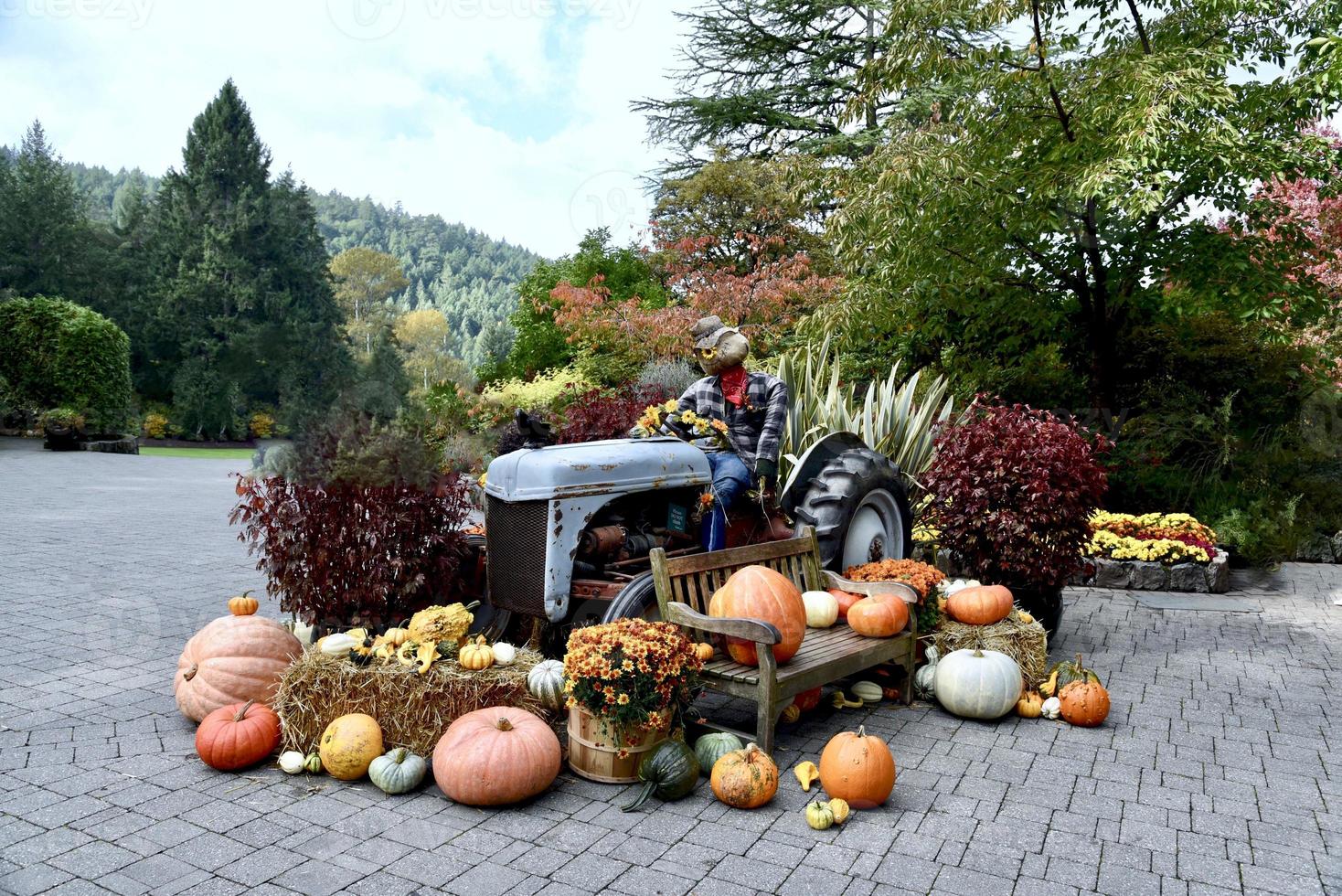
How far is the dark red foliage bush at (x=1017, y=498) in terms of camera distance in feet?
19.1

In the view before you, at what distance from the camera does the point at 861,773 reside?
3.47 metres

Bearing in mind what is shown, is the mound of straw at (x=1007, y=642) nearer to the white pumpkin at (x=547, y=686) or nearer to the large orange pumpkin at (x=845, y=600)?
the large orange pumpkin at (x=845, y=600)

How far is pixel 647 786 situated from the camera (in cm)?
362

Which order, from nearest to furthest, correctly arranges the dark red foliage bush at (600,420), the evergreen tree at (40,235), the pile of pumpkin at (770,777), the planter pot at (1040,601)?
the pile of pumpkin at (770,777) < the planter pot at (1040,601) < the dark red foliage bush at (600,420) < the evergreen tree at (40,235)

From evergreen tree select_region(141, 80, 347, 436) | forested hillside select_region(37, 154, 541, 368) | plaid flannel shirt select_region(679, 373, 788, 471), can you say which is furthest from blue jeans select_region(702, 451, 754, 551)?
forested hillside select_region(37, 154, 541, 368)

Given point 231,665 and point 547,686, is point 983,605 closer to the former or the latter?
point 547,686

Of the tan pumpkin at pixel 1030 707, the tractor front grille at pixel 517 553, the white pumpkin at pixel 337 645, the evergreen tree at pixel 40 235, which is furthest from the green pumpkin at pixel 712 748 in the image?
the evergreen tree at pixel 40 235

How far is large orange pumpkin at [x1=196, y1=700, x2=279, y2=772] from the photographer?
377 centimetres

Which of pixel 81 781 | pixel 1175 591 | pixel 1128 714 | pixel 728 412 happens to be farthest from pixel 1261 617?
pixel 81 781

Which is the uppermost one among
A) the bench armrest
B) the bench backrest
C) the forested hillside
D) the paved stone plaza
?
the forested hillside

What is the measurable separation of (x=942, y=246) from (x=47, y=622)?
868 cm

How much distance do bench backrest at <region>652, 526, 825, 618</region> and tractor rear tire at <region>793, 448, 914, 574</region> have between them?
1.12ft

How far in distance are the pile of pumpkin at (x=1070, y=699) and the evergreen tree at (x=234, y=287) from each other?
34.6 meters

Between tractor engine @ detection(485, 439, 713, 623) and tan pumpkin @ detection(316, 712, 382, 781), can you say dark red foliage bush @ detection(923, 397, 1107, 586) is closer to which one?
tractor engine @ detection(485, 439, 713, 623)
